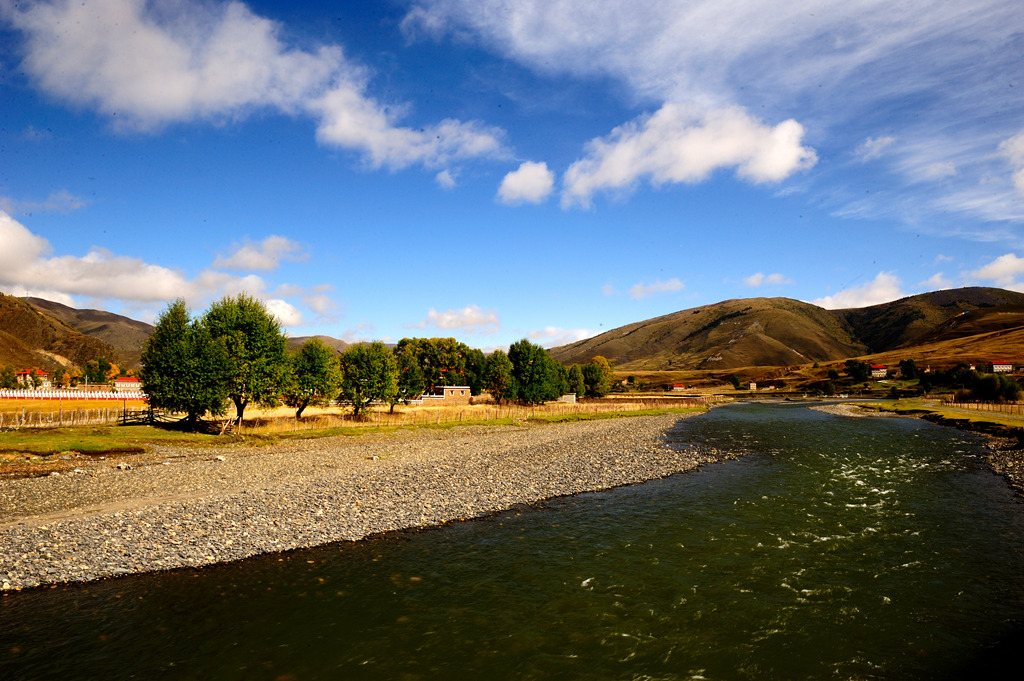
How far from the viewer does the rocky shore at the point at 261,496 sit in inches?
834

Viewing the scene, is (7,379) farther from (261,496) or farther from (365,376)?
(261,496)

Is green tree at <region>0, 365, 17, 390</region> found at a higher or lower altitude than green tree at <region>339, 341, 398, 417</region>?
higher

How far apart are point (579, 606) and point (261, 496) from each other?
20.7m

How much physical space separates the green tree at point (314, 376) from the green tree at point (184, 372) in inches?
476

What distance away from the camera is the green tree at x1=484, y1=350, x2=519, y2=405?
410 feet

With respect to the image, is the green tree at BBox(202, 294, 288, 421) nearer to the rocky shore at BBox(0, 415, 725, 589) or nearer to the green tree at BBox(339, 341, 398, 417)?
the rocky shore at BBox(0, 415, 725, 589)

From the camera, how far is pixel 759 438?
219ft

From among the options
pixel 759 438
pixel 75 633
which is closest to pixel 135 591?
pixel 75 633

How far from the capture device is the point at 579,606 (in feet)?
59.3

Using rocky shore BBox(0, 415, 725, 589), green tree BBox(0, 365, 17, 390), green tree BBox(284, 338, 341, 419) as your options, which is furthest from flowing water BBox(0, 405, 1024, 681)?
green tree BBox(0, 365, 17, 390)

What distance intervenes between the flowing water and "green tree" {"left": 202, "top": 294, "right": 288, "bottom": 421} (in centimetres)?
4328

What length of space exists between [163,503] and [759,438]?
6544 cm

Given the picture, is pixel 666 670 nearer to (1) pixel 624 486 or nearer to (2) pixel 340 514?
(2) pixel 340 514

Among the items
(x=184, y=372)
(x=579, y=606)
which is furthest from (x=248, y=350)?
(x=579, y=606)
